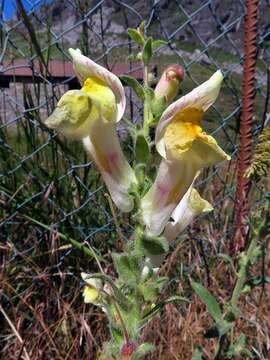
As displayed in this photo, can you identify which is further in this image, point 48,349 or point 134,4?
point 134,4

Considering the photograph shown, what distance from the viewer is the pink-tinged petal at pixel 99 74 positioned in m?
0.75

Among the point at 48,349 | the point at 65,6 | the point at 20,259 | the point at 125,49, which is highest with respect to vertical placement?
the point at 65,6

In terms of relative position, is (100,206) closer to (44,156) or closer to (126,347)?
(44,156)

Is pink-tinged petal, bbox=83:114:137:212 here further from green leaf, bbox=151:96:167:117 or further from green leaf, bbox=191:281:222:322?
green leaf, bbox=191:281:222:322

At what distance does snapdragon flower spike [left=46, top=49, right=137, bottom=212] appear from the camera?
2.31ft

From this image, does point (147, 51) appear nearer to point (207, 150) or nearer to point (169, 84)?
point (169, 84)

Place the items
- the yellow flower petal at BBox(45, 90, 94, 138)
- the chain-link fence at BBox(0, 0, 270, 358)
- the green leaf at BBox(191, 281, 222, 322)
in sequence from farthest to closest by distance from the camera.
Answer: the chain-link fence at BBox(0, 0, 270, 358) < the green leaf at BBox(191, 281, 222, 322) < the yellow flower petal at BBox(45, 90, 94, 138)

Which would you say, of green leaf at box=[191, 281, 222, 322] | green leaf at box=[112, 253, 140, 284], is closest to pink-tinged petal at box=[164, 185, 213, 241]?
green leaf at box=[112, 253, 140, 284]

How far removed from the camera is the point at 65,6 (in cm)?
188

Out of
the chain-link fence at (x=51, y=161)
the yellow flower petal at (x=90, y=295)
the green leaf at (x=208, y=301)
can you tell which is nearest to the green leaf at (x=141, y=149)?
the yellow flower petal at (x=90, y=295)

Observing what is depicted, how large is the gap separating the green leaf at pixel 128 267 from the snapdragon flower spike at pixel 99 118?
0.07 meters

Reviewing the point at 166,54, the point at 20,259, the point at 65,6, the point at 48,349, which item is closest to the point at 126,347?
the point at 48,349

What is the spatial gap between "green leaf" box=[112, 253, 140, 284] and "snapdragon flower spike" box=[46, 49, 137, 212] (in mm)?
71

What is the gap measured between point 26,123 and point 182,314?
0.68 m
